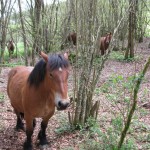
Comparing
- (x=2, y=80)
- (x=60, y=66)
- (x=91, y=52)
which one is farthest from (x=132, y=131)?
(x=2, y=80)

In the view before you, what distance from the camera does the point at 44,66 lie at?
4320 millimetres

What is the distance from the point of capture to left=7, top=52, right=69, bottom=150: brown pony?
395 cm

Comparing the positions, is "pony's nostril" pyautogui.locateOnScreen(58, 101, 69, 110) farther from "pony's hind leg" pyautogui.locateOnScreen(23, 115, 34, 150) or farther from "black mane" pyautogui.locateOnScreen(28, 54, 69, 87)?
"pony's hind leg" pyautogui.locateOnScreen(23, 115, 34, 150)

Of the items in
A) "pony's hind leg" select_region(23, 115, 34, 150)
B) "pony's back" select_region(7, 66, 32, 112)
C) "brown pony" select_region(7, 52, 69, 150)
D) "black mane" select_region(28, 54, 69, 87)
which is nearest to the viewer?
"brown pony" select_region(7, 52, 69, 150)

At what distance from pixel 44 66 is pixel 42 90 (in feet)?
1.30

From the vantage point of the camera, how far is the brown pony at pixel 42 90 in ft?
13.0

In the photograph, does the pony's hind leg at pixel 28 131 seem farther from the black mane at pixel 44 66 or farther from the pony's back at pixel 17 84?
the black mane at pixel 44 66

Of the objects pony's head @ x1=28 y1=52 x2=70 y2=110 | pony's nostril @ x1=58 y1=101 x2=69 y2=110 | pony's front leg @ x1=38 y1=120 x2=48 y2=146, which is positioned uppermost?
pony's head @ x1=28 y1=52 x2=70 y2=110

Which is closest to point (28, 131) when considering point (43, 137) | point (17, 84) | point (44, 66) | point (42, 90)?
point (43, 137)

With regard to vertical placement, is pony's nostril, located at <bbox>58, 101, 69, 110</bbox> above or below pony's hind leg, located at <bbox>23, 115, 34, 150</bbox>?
above

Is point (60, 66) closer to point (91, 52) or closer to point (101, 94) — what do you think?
point (91, 52)

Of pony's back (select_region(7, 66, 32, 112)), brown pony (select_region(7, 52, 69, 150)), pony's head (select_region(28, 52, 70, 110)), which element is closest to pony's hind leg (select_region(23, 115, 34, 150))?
brown pony (select_region(7, 52, 69, 150))

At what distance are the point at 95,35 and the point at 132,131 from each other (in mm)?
1854

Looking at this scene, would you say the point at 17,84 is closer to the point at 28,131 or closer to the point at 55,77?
the point at 28,131
